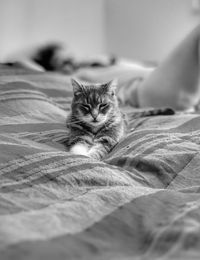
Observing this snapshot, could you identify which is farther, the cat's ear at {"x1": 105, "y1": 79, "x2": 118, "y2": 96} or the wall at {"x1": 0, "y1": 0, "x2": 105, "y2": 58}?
the wall at {"x1": 0, "y1": 0, "x2": 105, "y2": 58}

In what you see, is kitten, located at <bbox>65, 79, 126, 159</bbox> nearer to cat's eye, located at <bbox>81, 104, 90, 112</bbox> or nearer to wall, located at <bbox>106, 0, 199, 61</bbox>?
cat's eye, located at <bbox>81, 104, 90, 112</bbox>

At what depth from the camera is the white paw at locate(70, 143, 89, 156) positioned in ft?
3.69

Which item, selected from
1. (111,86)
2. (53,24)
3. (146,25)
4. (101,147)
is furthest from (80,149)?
(146,25)

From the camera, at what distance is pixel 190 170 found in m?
0.95

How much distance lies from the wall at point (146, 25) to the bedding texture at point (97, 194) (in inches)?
92.4

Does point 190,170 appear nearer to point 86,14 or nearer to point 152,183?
point 152,183

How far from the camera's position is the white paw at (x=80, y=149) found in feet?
3.69

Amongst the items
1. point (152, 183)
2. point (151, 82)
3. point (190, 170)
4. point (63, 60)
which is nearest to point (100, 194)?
point (152, 183)

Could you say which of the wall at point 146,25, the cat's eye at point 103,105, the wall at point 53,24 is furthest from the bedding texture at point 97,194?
the wall at point 146,25

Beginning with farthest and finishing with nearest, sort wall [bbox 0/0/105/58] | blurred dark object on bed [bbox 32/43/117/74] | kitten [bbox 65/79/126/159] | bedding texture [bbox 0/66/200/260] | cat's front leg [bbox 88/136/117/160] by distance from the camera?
wall [bbox 0/0/105/58] → blurred dark object on bed [bbox 32/43/117/74] → kitten [bbox 65/79/126/159] → cat's front leg [bbox 88/136/117/160] → bedding texture [bbox 0/66/200/260]

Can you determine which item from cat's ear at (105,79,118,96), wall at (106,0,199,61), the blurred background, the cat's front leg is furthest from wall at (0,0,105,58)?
the cat's front leg

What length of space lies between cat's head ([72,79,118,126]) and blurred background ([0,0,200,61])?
6.13 ft

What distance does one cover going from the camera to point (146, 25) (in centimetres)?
366

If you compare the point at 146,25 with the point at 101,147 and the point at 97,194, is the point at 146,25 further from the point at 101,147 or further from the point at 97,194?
the point at 97,194
